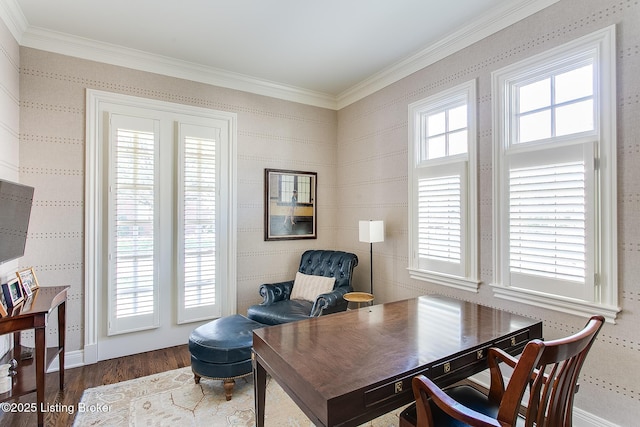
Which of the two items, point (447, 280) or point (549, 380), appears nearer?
point (549, 380)

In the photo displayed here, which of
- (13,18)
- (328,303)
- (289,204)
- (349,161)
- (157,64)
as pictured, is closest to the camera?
(13,18)

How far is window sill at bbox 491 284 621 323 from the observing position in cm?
202

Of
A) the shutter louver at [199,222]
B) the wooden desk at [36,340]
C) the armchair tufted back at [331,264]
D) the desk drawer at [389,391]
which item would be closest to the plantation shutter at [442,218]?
the armchair tufted back at [331,264]

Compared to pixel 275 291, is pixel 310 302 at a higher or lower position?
lower

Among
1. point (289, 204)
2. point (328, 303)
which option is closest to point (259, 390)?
point (328, 303)

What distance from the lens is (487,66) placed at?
8.91ft

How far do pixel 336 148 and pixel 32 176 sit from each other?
11.0 feet

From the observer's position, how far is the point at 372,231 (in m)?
3.49

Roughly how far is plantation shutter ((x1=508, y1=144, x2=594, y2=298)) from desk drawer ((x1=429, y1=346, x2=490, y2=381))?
971 millimetres

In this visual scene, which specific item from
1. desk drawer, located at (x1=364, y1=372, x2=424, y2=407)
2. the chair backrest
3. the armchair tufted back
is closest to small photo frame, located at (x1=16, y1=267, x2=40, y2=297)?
the armchair tufted back

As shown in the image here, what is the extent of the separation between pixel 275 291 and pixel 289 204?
1.14 metres

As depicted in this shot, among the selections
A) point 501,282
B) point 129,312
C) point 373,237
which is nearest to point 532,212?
point 501,282

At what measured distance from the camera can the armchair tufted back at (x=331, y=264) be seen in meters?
3.64

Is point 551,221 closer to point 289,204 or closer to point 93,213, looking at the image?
point 289,204
